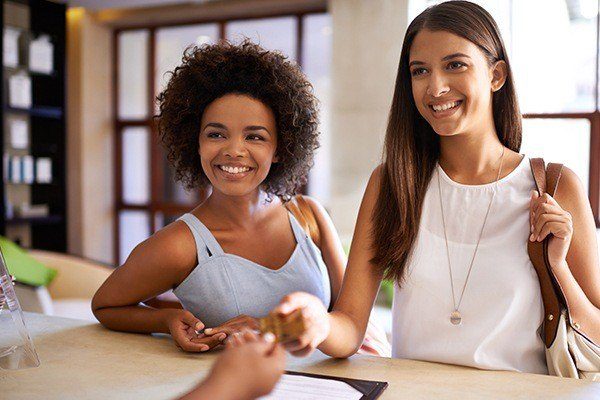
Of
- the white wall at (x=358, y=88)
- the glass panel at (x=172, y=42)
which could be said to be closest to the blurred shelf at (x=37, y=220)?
the glass panel at (x=172, y=42)

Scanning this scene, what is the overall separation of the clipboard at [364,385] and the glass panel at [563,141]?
4159mm

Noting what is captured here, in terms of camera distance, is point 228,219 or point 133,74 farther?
point 133,74

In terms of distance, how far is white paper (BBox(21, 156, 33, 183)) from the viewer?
654cm

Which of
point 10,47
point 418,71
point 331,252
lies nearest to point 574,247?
point 418,71

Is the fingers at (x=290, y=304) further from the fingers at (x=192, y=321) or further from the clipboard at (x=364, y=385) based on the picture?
the fingers at (x=192, y=321)

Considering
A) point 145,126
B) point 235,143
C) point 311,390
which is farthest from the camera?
point 145,126

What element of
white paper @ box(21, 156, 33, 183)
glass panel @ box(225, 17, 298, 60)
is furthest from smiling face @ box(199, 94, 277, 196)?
white paper @ box(21, 156, 33, 183)

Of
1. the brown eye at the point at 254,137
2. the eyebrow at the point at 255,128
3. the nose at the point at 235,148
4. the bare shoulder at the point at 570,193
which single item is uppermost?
the eyebrow at the point at 255,128

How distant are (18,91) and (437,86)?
5.83m

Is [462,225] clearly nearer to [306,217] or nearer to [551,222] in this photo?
[551,222]

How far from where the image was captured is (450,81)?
1527 millimetres

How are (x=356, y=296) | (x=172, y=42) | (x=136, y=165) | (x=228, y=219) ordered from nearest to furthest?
(x=356, y=296)
(x=228, y=219)
(x=172, y=42)
(x=136, y=165)

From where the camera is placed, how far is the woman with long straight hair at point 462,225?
1501 mm

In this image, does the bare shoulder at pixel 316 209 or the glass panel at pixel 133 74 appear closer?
the bare shoulder at pixel 316 209
